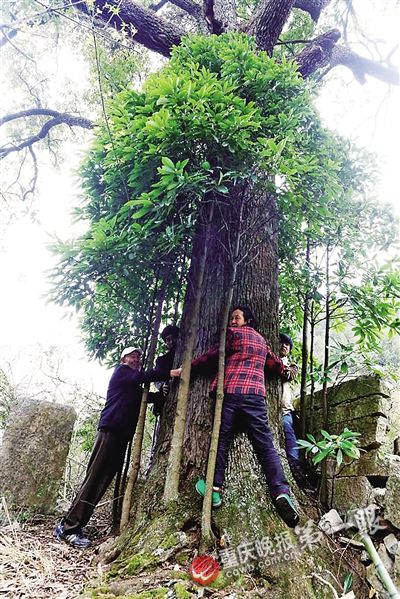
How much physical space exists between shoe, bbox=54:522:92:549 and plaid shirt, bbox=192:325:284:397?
5.89 ft

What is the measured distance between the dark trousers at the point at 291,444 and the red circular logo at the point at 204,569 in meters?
1.54

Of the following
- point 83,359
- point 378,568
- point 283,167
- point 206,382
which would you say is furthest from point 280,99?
point 83,359

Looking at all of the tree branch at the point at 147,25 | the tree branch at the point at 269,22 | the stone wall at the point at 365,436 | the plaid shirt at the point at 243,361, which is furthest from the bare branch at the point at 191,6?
the stone wall at the point at 365,436

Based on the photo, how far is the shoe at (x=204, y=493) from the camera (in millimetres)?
3006

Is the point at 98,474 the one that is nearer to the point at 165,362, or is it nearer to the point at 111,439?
the point at 111,439

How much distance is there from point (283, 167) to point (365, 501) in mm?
2699

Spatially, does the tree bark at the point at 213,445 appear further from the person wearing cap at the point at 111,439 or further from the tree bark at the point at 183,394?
the person wearing cap at the point at 111,439

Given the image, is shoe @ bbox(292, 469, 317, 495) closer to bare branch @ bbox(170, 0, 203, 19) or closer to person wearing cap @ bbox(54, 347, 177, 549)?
person wearing cap @ bbox(54, 347, 177, 549)

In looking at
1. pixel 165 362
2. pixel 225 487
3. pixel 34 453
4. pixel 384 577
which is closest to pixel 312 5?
pixel 165 362

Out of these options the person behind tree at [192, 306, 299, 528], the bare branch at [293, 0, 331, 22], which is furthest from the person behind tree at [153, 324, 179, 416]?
the bare branch at [293, 0, 331, 22]

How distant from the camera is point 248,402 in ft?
11.0

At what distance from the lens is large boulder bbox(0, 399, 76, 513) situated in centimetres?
429

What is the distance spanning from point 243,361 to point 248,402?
36 cm

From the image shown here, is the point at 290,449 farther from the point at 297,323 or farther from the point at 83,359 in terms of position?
the point at 83,359
